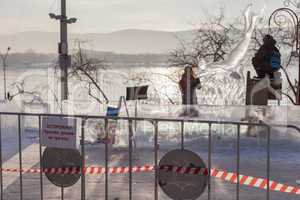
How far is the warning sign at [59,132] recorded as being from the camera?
4.06 m

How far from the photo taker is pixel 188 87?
1156cm

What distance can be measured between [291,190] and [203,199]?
4.02 ft

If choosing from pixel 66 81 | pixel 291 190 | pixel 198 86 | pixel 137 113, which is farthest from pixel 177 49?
pixel 291 190

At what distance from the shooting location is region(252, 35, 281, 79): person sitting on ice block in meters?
10.6

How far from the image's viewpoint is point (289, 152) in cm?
857

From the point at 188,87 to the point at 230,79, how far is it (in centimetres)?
130

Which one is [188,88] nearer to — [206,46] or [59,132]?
[206,46]

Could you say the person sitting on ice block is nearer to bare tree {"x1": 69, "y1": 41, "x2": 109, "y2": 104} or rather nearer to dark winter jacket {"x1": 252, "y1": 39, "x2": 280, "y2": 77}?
dark winter jacket {"x1": 252, "y1": 39, "x2": 280, "y2": 77}

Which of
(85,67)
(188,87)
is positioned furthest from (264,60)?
(85,67)

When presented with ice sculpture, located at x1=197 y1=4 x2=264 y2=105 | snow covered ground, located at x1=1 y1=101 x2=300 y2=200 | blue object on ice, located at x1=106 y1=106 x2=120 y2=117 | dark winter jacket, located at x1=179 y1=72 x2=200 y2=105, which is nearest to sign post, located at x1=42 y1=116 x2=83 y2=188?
Result: snow covered ground, located at x1=1 y1=101 x2=300 y2=200

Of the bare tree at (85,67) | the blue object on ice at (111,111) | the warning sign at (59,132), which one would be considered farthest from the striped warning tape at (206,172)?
the bare tree at (85,67)

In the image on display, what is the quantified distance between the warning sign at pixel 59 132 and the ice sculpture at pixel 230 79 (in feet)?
25.3

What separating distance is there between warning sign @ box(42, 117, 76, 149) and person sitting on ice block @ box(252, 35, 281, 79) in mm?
7663

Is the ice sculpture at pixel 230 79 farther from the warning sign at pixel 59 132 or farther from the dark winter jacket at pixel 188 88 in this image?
the warning sign at pixel 59 132
